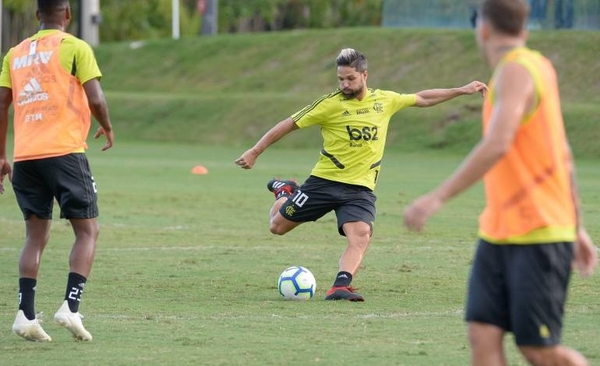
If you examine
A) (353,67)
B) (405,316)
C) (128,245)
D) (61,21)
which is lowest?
(128,245)

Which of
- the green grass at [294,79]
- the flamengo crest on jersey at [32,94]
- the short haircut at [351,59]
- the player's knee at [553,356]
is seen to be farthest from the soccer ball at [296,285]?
the green grass at [294,79]

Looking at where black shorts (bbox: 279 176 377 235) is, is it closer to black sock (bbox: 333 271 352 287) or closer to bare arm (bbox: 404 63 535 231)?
black sock (bbox: 333 271 352 287)

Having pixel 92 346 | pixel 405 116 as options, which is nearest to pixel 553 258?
pixel 92 346

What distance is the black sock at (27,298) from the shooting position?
8.16 m

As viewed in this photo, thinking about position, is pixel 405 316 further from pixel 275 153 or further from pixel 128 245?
pixel 275 153

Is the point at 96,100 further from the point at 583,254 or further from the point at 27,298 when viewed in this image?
the point at 583,254

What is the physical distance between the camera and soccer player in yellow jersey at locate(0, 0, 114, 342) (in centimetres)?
803

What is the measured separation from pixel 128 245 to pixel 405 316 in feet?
18.6

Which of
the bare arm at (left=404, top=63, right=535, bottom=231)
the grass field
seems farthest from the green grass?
the bare arm at (left=404, top=63, right=535, bottom=231)

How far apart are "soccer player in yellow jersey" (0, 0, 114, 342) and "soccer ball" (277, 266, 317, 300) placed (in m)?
2.32

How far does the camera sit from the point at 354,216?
10664 millimetres

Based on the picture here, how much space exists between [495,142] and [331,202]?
18.5ft

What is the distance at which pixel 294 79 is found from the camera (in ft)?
144

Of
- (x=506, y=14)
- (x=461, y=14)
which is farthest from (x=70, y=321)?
(x=461, y=14)
